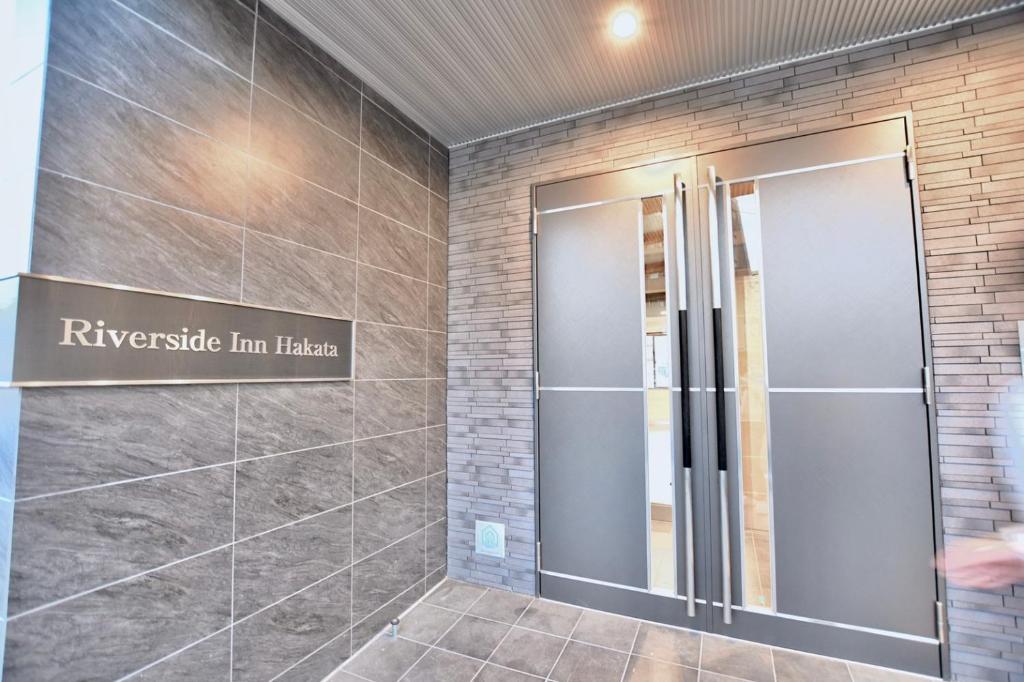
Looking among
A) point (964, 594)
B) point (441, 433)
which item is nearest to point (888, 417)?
point (964, 594)

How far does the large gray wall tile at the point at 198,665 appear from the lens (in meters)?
1.44

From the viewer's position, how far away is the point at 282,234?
1920mm

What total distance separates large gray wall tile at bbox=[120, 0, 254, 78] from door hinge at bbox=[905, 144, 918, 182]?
2.99 metres

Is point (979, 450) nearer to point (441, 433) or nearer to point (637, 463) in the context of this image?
point (637, 463)

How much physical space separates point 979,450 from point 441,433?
273 cm

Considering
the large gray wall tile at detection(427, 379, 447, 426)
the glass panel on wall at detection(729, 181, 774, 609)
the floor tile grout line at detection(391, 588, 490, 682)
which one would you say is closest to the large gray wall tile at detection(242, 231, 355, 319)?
the large gray wall tile at detection(427, 379, 447, 426)

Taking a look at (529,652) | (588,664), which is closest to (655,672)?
(588,664)

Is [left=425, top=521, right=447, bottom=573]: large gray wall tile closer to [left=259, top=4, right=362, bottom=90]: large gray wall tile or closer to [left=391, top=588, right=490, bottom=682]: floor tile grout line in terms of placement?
[left=391, top=588, right=490, bottom=682]: floor tile grout line

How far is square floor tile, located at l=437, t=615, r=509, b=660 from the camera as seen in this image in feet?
7.18

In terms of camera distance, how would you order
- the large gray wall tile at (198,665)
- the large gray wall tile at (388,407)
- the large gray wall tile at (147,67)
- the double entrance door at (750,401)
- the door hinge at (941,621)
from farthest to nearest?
1. the large gray wall tile at (388,407)
2. the double entrance door at (750,401)
3. the door hinge at (941,621)
4. the large gray wall tile at (198,665)
5. the large gray wall tile at (147,67)

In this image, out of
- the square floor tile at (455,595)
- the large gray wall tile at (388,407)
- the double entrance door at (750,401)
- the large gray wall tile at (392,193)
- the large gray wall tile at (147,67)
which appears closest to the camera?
the large gray wall tile at (147,67)

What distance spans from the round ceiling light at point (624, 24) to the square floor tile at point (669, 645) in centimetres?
301

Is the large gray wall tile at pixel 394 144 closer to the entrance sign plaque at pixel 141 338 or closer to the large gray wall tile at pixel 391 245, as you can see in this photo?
the large gray wall tile at pixel 391 245

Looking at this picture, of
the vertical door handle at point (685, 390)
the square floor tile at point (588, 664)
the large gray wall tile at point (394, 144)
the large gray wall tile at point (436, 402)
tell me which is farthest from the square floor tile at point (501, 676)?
the large gray wall tile at point (394, 144)
